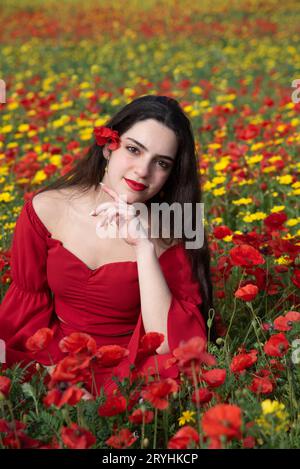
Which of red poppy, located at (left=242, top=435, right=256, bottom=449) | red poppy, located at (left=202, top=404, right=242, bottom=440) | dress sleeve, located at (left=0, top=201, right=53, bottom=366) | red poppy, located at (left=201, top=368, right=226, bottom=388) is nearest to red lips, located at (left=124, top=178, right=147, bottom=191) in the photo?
dress sleeve, located at (left=0, top=201, right=53, bottom=366)

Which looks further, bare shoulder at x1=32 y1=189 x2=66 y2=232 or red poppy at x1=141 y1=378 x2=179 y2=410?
bare shoulder at x1=32 y1=189 x2=66 y2=232

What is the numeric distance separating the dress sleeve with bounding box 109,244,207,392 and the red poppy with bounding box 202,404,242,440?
29.9 inches

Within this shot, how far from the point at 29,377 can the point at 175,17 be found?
32.6ft

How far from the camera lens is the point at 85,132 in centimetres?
456

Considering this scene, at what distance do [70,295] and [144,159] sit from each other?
53 centimetres

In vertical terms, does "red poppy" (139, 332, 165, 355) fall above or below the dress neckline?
below

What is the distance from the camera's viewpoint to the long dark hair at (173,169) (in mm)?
2182

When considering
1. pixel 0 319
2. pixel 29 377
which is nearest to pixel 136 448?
pixel 29 377

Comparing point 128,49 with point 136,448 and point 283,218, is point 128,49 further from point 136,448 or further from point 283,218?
point 136,448

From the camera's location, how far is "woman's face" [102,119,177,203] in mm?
2111

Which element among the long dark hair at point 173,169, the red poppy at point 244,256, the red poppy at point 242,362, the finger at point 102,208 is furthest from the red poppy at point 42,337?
the long dark hair at point 173,169

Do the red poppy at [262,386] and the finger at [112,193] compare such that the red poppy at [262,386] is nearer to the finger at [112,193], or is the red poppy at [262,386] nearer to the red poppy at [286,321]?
the red poppy at [286,321]

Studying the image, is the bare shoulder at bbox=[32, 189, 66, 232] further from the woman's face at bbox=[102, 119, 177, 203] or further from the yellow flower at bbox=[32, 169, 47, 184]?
the yellow flower at bbox=[32, 169, 47, 184]

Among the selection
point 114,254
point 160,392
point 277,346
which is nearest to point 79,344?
point 160,392
